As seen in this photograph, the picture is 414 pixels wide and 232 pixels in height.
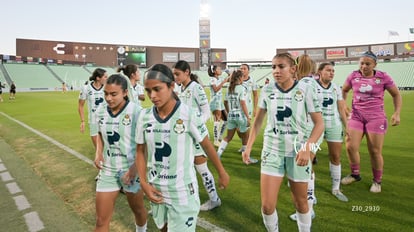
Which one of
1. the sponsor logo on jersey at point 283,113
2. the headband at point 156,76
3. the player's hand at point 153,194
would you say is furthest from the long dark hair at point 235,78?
the player's hand at point 153,194

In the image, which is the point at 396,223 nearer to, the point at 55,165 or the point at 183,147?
the point at 183,147

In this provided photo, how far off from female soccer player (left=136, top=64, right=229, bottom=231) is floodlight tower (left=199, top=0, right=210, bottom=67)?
84768 mm

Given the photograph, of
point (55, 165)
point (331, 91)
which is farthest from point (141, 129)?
point (55, 165)

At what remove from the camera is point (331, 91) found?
207 inches

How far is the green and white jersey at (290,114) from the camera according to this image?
3.26 m

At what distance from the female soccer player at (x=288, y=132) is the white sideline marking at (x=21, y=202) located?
13.8 ft

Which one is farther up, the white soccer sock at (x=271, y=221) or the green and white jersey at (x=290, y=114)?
the green and white jersey at (x=290, y=114)

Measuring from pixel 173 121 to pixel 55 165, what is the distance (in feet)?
20.9

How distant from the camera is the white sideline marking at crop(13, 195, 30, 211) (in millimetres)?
5171

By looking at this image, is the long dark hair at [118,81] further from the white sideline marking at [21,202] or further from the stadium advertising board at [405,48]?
the stadium advertising board at [405,48]

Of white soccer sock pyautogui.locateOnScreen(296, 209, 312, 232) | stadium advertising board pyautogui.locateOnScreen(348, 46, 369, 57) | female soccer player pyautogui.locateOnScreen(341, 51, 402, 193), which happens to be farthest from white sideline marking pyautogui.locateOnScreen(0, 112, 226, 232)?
stadium advertising board pyautogui.locateOnScreen(348, 46, 369, 57)

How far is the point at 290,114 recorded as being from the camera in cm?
329

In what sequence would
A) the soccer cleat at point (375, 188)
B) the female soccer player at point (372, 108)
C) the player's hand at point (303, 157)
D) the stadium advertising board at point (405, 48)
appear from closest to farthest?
1. the player's hand at point (303, 157)
2. the female soccer player at point (372, 108)
3. the soccer cleat at point (375, 188)
4. the stadium advertising board at point (405, 48)

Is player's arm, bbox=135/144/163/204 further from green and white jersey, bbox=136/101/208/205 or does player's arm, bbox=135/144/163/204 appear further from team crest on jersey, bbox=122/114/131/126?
team crest on jersey, bbox=122/114/131/126
